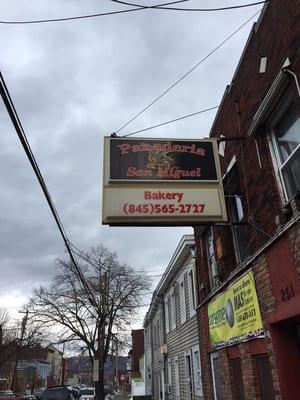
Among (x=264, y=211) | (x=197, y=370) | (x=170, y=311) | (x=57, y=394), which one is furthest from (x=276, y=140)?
(x=57, y=394)

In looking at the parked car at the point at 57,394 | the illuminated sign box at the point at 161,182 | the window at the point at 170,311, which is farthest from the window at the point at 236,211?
the parked car at the point at 57,394

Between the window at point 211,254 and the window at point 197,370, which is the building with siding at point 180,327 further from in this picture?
the window at point 211,254

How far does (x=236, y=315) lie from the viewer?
770 centimetres

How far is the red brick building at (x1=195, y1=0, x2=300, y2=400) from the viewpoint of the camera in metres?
5.76

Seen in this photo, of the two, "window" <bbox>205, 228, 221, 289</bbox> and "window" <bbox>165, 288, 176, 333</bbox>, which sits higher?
"window" <bbox>165, 288, 176, 333</bbox>

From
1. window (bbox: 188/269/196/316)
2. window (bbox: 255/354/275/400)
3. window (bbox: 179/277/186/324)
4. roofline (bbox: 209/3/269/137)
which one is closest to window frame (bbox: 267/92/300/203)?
roofline (bbox: 209/3/269/137)

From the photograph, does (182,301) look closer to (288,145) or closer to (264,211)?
(264,211)

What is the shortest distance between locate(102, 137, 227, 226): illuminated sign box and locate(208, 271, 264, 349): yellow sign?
1402mm

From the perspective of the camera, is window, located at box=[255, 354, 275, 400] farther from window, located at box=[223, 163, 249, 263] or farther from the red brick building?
window, located at box=[223, 163, 249, 263]

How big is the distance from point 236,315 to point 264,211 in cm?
225

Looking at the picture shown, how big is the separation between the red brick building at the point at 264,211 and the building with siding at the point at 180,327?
208 inches

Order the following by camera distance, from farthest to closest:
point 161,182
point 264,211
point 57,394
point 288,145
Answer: point 57,394, point 161,182, point 264,211, point 288,145

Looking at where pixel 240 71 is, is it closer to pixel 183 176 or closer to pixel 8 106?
Answer: pixel 183 176

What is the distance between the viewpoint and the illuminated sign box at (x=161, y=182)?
22.6 feet
